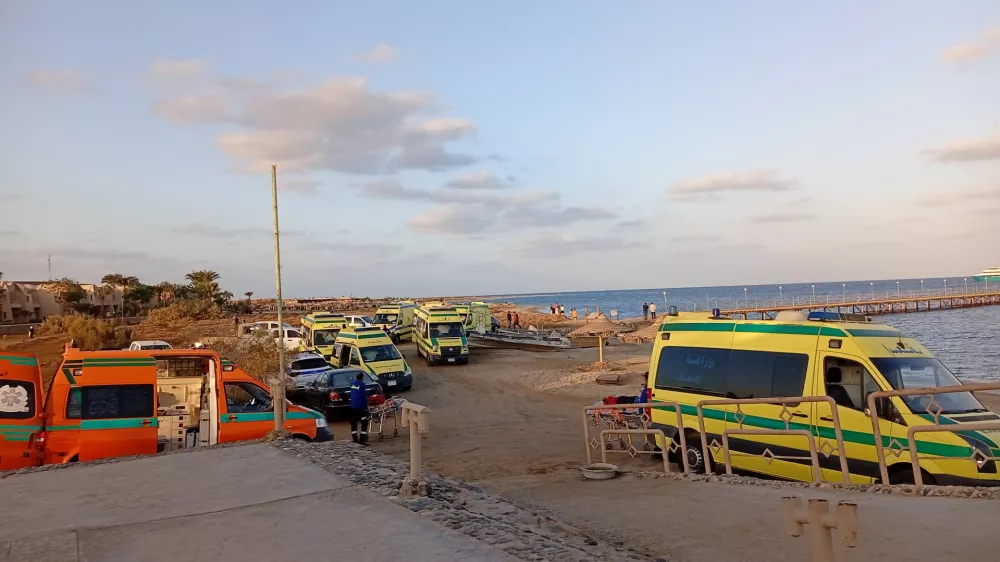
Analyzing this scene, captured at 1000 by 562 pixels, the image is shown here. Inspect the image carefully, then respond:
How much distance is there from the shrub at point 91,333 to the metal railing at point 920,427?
130 feet

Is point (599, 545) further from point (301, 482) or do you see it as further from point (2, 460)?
point (2, 460)

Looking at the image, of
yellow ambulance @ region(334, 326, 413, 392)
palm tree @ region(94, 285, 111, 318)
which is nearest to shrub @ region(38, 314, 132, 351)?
yellow ambulance @ region(334, 326, 413, 392)

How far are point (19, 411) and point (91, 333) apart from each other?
3709 centimetres

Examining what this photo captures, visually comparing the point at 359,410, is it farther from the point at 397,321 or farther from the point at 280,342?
the point at 397,321

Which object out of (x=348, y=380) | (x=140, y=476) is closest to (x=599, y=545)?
(x=140, y=476)

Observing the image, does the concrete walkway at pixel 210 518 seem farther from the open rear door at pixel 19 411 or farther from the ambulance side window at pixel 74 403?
the ambulance side window at pixel 74 403

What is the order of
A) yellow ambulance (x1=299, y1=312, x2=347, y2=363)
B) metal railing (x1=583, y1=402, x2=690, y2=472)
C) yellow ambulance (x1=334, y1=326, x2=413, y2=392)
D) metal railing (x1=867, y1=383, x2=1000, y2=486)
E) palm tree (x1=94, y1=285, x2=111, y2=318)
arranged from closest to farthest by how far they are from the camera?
1. metal railing (x1=867, y1=383, x2=1000, y2=486)
2. metal railing (x1=583, y1=402, x2=690, y2=472)
3. yellow ambulance (x1=334, y1=326, x2=413, y2=392)
4. yellow ambulance (x1=299, y1=312, x2=347, y2=363)
5. palm tree (x1=94, y1=285, x2=111, y2=318)

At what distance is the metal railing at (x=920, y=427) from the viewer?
704 cm

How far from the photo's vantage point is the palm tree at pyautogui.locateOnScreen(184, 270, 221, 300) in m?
84.8

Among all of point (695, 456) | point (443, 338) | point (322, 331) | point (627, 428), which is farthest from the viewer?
point (443, 338)

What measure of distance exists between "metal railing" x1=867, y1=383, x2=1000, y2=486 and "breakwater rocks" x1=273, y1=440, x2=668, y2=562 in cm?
353

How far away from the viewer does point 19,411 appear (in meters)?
9.83

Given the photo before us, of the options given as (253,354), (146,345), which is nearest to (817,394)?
(253,354)

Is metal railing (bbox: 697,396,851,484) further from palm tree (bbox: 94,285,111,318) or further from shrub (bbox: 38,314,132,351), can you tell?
palm tree (bbox: 94,285,111,318)
